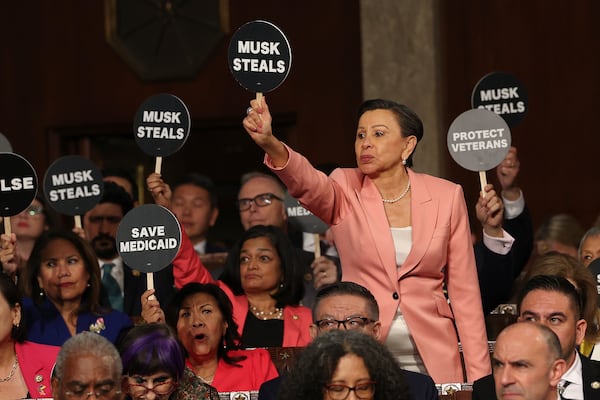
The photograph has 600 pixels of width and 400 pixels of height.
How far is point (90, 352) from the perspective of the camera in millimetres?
5059

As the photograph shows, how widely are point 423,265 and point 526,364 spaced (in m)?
0.87

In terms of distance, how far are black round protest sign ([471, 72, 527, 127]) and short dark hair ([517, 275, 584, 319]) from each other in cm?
163

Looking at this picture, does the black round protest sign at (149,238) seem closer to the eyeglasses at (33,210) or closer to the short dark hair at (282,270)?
the short dark hair at (282,270)

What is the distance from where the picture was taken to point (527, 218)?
271 inches

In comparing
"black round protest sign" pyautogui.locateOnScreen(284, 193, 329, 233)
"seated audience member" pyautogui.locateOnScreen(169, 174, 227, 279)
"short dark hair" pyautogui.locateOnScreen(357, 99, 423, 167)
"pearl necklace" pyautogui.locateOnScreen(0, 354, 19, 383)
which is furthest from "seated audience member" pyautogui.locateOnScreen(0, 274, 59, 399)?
"seated audience member" pyautogui.locateOnScreen(169, 174, 227, 279)

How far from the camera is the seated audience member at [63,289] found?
21.2ft

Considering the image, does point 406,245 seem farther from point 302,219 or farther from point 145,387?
point 302,219

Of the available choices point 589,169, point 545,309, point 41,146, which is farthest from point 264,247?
point 41,146

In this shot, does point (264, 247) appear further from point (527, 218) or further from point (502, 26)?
point (502, 26)

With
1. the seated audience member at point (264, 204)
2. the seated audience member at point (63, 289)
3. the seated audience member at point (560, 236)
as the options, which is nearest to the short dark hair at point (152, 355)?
the seated audience member at point (63, 289)

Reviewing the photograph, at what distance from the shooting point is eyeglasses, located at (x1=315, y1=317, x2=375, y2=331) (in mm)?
5375

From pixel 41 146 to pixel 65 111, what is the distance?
0.30 meters

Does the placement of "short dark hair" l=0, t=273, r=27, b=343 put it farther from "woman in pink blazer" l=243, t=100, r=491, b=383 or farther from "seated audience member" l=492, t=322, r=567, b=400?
"seated audience member" l=492, t=322, r=567, b=400

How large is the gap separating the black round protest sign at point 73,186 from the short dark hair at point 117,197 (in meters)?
0.37
